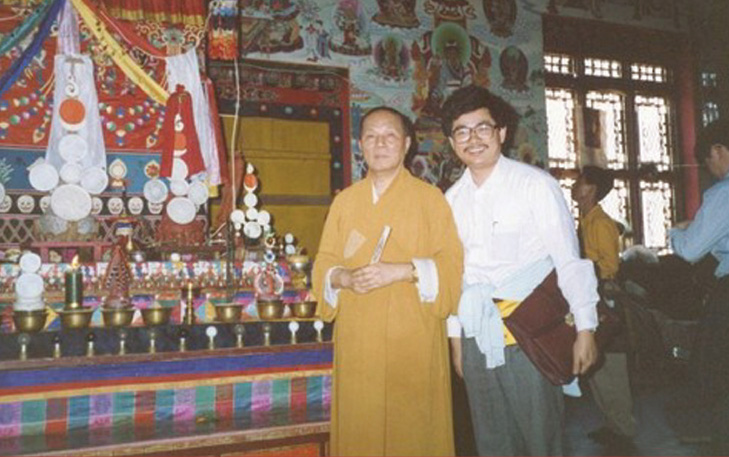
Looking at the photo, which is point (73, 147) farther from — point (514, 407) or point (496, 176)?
point (514, 407)

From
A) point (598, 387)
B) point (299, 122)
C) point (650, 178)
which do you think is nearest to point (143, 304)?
point (598, 387)

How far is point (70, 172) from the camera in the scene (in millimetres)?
4438

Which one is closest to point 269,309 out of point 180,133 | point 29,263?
point 29,263

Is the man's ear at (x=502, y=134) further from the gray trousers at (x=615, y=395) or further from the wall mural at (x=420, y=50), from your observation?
the wall mural at (x=420, y=50)

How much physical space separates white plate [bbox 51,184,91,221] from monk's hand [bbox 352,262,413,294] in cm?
304

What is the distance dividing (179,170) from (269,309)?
1.66 metres

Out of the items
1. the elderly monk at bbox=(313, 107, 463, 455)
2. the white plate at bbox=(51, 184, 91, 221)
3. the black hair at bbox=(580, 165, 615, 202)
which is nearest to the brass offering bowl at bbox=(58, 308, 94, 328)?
the white plate at bbox=(51, 184, 91, 221)

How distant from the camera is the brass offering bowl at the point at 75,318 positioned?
3.18 meters

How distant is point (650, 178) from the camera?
8.64 meters

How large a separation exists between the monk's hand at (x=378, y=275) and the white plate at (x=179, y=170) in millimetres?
2998

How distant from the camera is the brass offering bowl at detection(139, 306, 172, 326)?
10.9 feet

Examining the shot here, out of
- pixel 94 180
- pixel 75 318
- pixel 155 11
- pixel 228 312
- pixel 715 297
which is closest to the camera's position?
pixel 715 297

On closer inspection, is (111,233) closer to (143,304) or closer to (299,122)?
(143,304)

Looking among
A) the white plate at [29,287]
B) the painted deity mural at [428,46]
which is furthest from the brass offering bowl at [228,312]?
the painted deity mural at [428,46]
